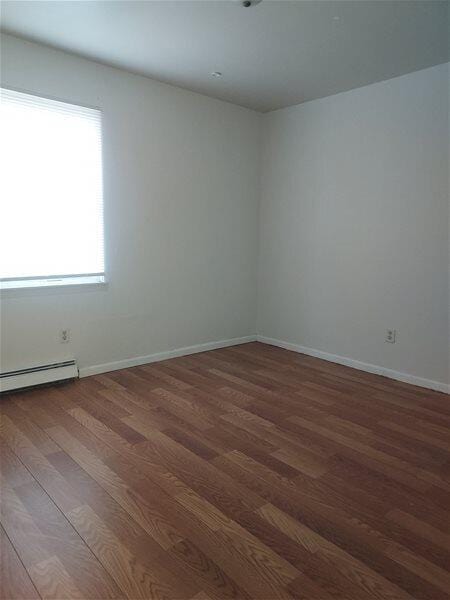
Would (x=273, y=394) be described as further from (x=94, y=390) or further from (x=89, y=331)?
(x=89, y=331)

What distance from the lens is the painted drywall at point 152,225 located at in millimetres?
3242

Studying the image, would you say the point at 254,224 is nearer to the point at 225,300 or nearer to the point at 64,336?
the point at 225,300

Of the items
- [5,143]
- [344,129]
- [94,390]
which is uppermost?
[344,129]

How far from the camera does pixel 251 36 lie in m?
2.75

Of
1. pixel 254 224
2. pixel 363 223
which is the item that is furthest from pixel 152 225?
pixel 363 223

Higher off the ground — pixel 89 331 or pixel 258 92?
pixel 258 92

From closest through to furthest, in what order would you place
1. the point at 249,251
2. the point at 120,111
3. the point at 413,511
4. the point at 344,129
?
the point at 413,511, the point at 120,111, the point at 344,129, the point at 249,251

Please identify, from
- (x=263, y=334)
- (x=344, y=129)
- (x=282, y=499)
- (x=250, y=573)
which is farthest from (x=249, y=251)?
(x=250, y=573)

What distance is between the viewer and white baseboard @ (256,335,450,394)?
11.3 feet

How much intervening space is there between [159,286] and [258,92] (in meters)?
2.08

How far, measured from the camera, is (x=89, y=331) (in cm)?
360

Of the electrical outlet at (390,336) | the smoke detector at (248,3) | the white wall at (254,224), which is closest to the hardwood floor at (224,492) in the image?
the electrical outlet at (390,336)

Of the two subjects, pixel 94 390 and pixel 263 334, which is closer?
pixel 94 390

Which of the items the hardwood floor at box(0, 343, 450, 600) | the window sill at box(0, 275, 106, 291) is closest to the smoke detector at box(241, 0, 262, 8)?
the window sill at box(0, 275, 106, 291)
